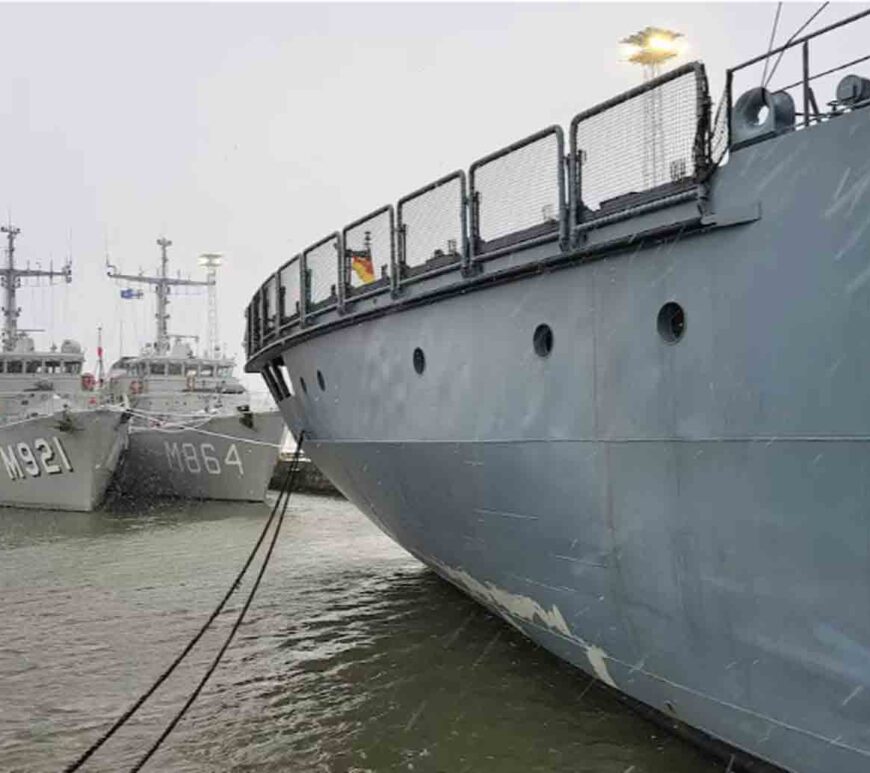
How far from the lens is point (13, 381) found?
29547 millimetres

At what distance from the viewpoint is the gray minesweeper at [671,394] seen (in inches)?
158

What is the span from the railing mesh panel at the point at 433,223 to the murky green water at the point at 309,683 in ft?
10.9

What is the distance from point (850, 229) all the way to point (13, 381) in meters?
30.1

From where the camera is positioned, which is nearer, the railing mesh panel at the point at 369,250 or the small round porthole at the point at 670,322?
the small round porthole at the point at 670,322

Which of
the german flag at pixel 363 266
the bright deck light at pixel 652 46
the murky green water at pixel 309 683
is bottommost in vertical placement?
the murky green water at pixel 309 683

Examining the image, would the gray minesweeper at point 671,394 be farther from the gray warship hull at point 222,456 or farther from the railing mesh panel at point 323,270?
the gray warship hull at point 222,456

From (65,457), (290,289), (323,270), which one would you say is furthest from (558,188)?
(65,457)

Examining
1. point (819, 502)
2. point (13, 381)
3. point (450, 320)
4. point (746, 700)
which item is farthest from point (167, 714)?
A: point (13, 381)

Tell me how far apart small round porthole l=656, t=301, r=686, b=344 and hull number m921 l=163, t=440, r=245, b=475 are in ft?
72.4

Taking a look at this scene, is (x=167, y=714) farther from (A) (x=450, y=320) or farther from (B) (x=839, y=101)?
(B) (x=839, y=101)

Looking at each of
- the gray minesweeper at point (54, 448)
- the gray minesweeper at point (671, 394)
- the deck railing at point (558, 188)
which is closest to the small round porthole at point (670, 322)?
the gray minesweeper at point (671, 394)

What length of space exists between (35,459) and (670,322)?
23.5m

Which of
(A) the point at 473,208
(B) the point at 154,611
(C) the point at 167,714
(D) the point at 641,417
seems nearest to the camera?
(D) the point at 641,417

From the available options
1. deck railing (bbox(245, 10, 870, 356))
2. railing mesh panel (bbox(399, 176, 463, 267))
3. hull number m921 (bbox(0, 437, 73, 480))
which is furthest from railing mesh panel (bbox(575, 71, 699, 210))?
hull number m921 (bbox(0, 437, 73, 480))
